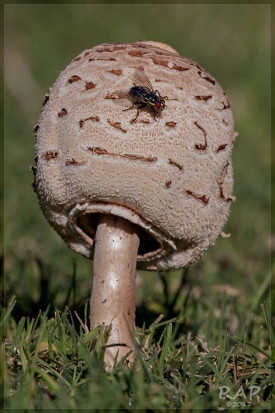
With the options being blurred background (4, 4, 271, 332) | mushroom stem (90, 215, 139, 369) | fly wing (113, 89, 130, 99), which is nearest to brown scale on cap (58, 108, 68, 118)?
fly wing (113, 89, 130, 99)

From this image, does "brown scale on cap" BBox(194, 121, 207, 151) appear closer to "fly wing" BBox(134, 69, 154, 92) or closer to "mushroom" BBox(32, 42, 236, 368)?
"mushroom" BBox(32, 42, 236, 368)

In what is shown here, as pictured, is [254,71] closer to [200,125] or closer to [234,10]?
[234,10]

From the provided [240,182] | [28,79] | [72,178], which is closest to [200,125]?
[72,178]

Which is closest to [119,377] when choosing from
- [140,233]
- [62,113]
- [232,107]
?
[140,233]

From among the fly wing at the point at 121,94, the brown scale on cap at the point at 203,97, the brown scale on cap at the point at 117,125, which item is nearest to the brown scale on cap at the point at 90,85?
the fly wing at the point at 121,94

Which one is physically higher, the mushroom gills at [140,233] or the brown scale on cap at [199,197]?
the brown scale on cap at [199,197]

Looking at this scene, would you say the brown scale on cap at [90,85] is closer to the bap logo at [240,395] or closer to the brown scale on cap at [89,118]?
the brown scale on cap at [89,118]
